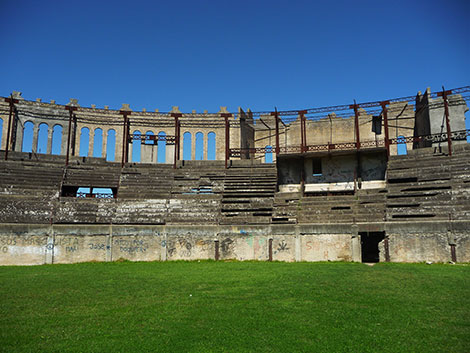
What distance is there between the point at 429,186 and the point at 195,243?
49.4 ft

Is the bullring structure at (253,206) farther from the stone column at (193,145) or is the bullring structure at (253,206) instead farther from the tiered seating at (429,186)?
the stone column at (193,145)

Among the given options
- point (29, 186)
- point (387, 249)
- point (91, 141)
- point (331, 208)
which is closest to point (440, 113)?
point (331, 208)

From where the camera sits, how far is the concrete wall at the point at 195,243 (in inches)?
894

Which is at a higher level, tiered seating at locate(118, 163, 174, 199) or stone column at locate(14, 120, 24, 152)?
stone column at locate(14, 120, 24, 152)

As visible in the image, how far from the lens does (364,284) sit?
13977 mm

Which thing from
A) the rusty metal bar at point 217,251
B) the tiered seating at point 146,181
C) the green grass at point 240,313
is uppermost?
the tiered seating at point 146,181

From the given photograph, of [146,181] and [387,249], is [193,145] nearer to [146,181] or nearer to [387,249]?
[146,181]

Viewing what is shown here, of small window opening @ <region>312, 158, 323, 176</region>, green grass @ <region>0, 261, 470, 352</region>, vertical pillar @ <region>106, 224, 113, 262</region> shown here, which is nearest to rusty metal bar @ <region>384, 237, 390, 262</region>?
green grass @ <region>0, 261, 470, 352</region>

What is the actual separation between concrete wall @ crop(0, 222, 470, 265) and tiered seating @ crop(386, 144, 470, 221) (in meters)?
2.15

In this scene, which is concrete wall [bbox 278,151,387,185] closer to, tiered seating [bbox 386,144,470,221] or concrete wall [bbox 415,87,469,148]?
tiered seating [bbox 386,144,470,221]

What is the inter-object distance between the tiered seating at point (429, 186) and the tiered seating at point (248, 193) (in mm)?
7817

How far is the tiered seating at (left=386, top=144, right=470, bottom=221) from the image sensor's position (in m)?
24.0

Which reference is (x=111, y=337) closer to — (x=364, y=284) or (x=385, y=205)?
(x=364, y=284)

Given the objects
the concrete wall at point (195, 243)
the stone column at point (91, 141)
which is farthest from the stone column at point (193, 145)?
the concrete wall at point (195, 243)
